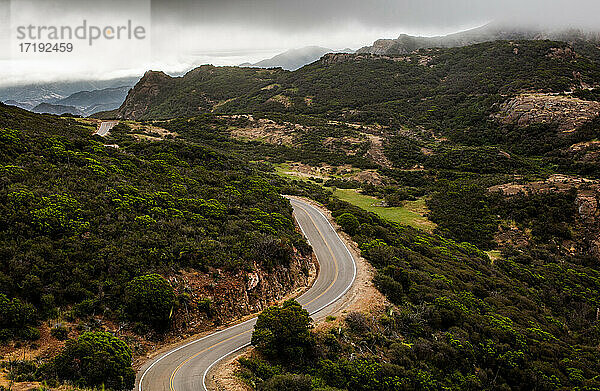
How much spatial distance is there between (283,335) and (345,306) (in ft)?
18.7

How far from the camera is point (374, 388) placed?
42.3ft

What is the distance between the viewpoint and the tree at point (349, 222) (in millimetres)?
29734

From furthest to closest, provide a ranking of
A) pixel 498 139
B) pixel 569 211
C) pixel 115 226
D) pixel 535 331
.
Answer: pixel 498 139
pixel 569 211
pixel 535 331
pixel 115 226

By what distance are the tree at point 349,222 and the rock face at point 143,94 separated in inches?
5802

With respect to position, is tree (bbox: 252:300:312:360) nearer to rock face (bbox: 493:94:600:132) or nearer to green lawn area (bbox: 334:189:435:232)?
green lawn area (bbox: 334:189:435:232)

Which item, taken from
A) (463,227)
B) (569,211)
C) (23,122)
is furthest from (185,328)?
(569,211)

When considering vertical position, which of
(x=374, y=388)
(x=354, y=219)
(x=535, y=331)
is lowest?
(x=535, y=331)

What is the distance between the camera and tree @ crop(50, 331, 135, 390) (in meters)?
9.78

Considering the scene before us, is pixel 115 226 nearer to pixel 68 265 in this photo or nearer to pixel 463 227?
pixel 68 265

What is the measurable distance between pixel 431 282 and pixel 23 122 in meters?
38.6

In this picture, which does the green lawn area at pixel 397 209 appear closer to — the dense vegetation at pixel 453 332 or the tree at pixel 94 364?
the dense vegetation at pixel 453 332

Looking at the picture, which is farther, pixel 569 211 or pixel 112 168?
pixel 569 211

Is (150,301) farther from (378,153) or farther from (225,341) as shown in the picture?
(378,153)

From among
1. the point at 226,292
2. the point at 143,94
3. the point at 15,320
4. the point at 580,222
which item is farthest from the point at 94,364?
the point at 143,94
